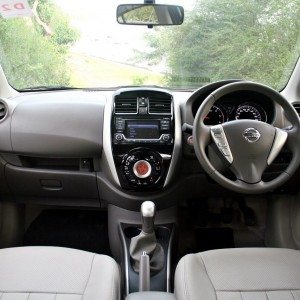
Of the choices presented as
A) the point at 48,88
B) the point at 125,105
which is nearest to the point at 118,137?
the point at 125,105

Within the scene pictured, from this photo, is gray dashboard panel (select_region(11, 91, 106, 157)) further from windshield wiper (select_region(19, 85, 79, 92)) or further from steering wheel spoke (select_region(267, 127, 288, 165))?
steering wheel spoke (select_region(267, 127, 288, 165))

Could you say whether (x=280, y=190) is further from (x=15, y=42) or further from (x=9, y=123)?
(x=15, y=42)

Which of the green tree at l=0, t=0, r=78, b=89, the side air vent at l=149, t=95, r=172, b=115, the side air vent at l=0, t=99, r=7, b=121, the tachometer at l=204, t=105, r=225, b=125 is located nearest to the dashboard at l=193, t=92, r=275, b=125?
the tachometer at l=204, t=105, r=225, b=125

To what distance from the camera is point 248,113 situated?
1.99 m

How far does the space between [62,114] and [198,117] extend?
75 centimetres

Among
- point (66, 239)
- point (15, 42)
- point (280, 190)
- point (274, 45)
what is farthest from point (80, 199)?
point (274, 45)

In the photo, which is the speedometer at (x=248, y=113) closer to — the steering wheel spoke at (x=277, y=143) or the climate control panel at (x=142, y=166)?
the steering wheel spoke at (x=277, y=143)

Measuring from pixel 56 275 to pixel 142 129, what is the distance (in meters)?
0.81

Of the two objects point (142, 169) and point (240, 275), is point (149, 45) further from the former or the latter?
point (240, 275)

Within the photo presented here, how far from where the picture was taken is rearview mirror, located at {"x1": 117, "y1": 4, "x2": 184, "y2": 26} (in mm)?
2000

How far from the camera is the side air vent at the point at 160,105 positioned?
204 centimetres

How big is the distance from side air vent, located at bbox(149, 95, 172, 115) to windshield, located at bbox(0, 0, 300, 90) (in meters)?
0.33

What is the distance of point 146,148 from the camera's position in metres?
1.99

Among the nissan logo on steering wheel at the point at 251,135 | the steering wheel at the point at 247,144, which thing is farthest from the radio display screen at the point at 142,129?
the nissan logo on steering wheel at the point at 251,135
